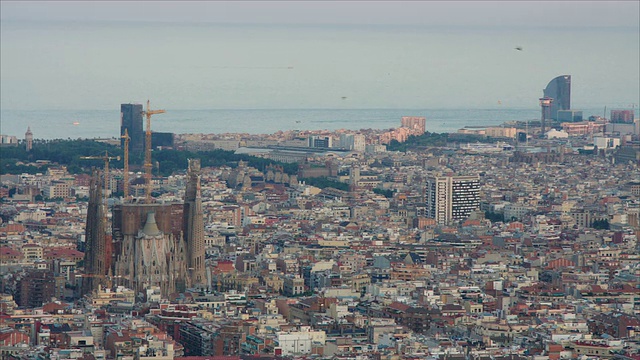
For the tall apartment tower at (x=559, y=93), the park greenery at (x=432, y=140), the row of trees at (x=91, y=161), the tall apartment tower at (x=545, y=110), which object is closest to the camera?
the row of trees at (x=91, y=161)

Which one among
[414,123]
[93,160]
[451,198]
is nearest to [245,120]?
[414,123]

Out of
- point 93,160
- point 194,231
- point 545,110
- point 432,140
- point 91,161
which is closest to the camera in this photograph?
point 194,231

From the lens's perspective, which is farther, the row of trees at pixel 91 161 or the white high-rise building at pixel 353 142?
the white high-rise building at pixel 353 142

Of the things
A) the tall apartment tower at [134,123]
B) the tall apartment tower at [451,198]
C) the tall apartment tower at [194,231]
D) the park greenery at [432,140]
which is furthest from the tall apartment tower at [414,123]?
the tall apartment tower at [194,231]

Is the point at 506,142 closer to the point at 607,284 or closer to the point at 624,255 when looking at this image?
the point at 624,255

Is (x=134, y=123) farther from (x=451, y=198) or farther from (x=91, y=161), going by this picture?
(x=451, y=198)

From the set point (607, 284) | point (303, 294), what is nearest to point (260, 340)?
point (303, 294)

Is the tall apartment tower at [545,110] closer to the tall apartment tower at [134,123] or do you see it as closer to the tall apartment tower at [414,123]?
the tall apartment tower at [414,123]

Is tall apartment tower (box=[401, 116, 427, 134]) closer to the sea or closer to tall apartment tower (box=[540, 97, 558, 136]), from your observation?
the sea
